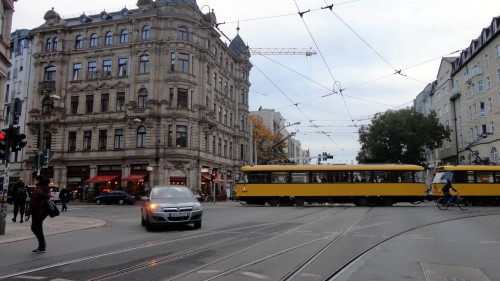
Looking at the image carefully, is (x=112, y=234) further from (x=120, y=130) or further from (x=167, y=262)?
(x=120, y=130)

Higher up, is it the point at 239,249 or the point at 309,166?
the point at 309,166

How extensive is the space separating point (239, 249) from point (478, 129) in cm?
4912

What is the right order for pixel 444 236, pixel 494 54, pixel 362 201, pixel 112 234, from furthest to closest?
pixel 494 54 < pixel 362 201 < pixel 112 234 < pixel 444 236

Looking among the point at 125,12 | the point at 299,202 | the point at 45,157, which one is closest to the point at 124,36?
the point at 125,12

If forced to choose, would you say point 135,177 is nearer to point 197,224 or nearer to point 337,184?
point 337,184

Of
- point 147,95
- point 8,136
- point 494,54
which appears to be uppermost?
point 494,54

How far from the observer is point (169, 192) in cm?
1528

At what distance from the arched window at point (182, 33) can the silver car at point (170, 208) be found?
33698 mm

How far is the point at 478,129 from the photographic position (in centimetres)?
5072

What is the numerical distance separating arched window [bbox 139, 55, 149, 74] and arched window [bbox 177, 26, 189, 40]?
13.8ft

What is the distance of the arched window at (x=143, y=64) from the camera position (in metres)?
46.8

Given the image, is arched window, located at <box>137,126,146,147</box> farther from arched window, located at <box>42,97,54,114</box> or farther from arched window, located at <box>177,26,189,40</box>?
arched window, located at <box>42,97,54,114</box>

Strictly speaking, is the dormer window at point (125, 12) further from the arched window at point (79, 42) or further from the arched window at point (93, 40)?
the arched window at point (79, 42)

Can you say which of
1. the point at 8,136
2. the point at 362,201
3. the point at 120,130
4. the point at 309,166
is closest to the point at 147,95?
the point at 120,130
